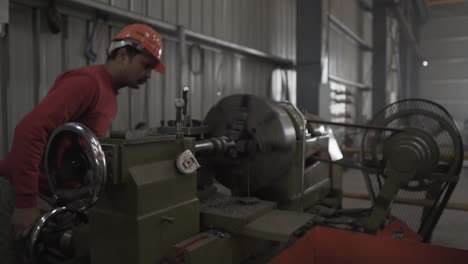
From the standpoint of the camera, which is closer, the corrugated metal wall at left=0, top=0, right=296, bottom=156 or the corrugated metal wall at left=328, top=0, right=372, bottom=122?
the corrugated metal wall at left=0, top=0, right=296, bottom=156

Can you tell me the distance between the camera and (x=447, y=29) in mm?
9203

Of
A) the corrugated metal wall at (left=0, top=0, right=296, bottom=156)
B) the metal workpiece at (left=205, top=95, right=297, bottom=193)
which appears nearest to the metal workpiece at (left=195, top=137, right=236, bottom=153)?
the metal workpiece at (left=205, top=95, right=297, bottom=193)

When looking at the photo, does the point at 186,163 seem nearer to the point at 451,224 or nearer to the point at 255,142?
the point at 255,142

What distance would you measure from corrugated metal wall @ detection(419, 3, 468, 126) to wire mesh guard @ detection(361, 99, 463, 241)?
25.2ft

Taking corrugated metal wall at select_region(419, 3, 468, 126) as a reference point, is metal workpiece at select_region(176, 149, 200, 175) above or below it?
below

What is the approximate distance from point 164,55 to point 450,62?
840 cm

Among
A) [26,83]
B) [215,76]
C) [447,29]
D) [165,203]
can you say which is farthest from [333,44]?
[165,203]

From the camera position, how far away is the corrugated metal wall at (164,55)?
225 cm

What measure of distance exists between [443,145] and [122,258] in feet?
5.83

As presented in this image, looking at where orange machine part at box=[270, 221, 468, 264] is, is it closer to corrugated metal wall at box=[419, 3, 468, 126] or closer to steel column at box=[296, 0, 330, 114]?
steel column at box=[296, 0, 330, 114]

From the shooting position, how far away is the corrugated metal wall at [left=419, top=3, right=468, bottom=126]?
29.5 ft

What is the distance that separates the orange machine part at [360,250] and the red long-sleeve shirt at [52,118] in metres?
0.81

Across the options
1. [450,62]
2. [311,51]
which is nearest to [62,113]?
[311,51]

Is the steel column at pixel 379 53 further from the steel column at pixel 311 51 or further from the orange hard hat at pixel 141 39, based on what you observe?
the orange hard hat at pixel 141 39
